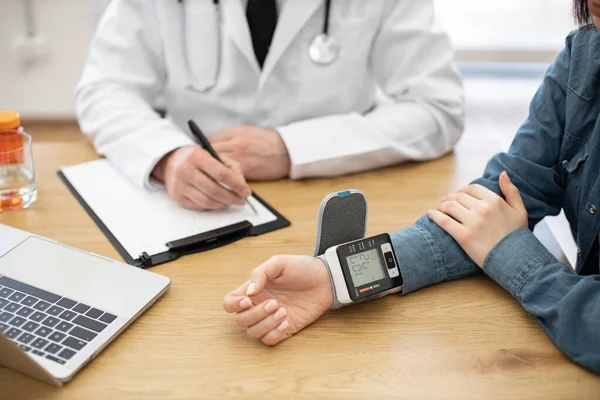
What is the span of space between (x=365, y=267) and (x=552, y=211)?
Result: 35 centimetres

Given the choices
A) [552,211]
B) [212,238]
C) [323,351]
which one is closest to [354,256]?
[323,351]

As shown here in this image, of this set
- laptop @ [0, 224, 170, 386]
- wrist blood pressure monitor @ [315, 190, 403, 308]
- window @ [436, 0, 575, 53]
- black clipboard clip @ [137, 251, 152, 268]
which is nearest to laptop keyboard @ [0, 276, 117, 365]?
laptop @ [0, 224, 170, 386]

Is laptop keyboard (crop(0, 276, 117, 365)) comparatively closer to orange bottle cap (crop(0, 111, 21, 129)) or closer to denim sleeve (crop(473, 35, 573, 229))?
orange bottle cap (crop(0, 111, 21, 129))

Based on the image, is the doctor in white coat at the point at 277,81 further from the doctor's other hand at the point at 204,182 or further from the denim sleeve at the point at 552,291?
the denim sleeve at the point at 552,291

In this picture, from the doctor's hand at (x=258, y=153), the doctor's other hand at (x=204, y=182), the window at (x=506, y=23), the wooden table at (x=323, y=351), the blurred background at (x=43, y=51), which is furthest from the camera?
the window at (x=506, y=23)

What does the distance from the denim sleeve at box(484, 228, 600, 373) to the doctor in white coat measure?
0.41 metres

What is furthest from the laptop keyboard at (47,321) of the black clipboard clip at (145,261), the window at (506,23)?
the window at (506,23)

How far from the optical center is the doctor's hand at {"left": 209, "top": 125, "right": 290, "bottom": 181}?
1231mm

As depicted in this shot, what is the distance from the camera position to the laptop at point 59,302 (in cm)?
76

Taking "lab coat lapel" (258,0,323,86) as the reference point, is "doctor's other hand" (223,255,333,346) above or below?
below

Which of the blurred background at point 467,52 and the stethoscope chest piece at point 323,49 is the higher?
the stethoscope chest piece at point 323,49

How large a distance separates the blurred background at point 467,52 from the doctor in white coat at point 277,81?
298 millimetres

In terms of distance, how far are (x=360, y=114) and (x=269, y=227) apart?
458 mm

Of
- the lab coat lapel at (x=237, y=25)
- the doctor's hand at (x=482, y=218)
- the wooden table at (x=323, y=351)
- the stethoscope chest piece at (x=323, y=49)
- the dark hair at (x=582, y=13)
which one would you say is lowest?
the wooden table at (x=323, y=351)
